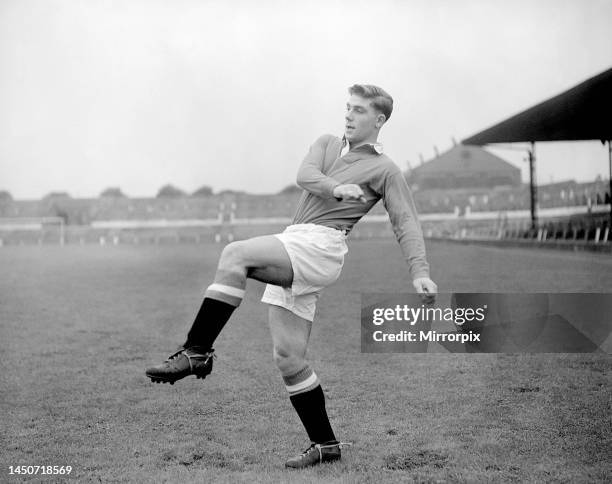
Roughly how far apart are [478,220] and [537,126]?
15899 mm

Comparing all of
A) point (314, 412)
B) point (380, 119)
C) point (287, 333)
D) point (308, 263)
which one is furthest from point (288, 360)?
point (380, 119)

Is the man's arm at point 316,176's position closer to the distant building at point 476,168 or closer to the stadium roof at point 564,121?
the stadium roof at point 564,121

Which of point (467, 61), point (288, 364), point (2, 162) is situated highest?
point (467, 61)

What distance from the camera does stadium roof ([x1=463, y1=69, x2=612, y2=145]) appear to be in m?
7.46

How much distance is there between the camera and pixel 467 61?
19.9 feet

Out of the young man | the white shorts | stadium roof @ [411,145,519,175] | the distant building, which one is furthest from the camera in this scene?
stadium roof @ [411,145,519,175]

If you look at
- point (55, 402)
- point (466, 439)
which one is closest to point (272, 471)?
point (466, 439)

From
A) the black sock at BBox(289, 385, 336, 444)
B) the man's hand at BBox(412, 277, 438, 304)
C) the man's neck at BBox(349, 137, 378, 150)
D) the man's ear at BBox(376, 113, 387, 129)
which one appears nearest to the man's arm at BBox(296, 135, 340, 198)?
the man's neck at BBox(349, 137, 378, 150)

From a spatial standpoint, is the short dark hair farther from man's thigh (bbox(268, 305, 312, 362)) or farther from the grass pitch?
the grass pitch

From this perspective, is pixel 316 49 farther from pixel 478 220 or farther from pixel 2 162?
pixel 478 220

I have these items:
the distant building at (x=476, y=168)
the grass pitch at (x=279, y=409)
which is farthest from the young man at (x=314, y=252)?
the distant building at (x=476, y=168)

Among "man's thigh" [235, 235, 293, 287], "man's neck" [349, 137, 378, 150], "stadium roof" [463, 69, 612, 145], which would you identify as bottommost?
"man's thigh" [235, 235, 293, 287]

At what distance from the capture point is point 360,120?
10.4ft

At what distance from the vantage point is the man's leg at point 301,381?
3154mm
